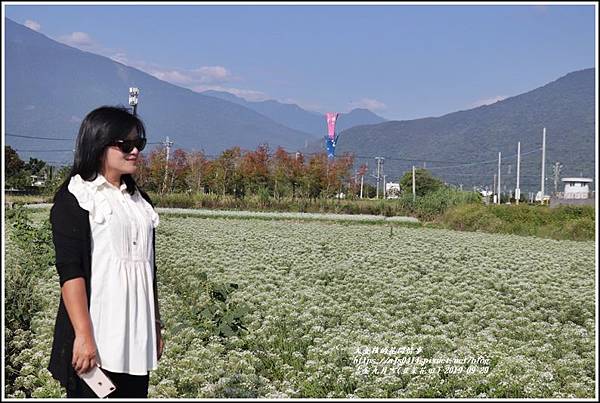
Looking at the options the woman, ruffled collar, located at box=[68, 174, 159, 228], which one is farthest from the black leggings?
ruffled collar, located at box=[68, 174, 159, 228]

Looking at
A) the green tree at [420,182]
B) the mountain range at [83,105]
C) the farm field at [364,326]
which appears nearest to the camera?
the farm field at [364,326]

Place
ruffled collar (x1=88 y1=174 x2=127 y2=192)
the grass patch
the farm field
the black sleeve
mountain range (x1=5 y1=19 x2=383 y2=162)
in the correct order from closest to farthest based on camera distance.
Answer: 1. the black sleeve
2. ruffled collar (x1=88 y1=174 x2=127 y2=192)
3. the farm field
4. the grass patch
5. mountain range (x1=5 y1=19 x2=383 y2=162)

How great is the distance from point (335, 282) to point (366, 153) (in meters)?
162

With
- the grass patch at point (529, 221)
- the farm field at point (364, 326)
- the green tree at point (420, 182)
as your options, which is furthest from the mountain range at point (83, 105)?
the farm field at point (364, 326)

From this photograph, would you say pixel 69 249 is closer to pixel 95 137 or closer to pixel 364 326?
pixel 95 137

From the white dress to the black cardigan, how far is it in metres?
0.03

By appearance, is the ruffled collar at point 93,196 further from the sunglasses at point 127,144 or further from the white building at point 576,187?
the white building at point 576,187

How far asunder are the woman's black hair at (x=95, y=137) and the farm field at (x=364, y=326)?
1.90 meters

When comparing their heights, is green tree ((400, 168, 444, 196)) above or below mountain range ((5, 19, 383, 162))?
below

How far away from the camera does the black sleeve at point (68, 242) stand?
2691 millimetres

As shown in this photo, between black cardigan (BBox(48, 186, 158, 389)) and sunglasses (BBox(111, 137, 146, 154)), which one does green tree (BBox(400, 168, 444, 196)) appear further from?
black cardigan (BBox(48, 186, 158, 389))

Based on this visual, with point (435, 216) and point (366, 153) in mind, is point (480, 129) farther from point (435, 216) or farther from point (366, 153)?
point (435, 216)

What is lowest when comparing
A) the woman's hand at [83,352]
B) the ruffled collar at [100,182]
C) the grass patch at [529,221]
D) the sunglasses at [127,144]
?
the woman's hand at [83,352]

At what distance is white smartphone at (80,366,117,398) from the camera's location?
8.96 feet
